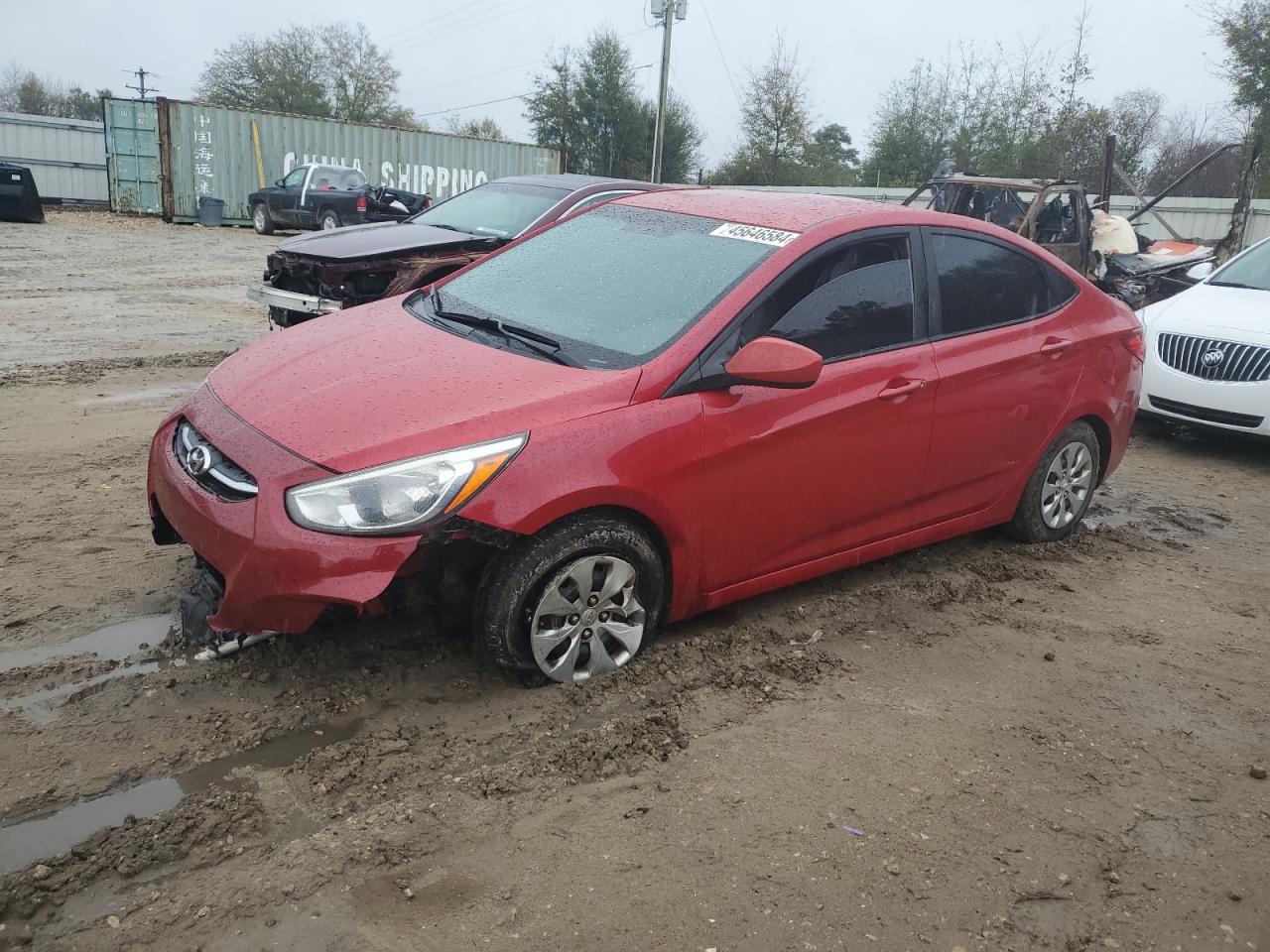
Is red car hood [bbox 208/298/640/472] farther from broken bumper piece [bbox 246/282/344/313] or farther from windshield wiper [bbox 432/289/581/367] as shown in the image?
broken bumper piece [bbox 246/282/344/313]

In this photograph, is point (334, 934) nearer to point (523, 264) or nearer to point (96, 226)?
point (523, 264)

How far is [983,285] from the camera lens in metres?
4.80

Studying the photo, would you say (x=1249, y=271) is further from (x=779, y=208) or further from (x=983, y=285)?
(x=779, y=208)

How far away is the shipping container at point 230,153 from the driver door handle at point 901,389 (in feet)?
86.8

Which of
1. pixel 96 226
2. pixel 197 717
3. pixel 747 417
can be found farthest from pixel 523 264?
pixel 96 226

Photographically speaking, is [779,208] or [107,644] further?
[779,208]

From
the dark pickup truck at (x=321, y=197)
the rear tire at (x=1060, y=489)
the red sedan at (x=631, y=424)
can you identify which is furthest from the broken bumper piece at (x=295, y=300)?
the dark pickup truck at (x=321, y=197)

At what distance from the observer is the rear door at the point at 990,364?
4.57 meters

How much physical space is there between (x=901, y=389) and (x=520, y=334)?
60.8 inches

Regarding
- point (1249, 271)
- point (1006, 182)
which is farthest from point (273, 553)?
point (1006, 182)

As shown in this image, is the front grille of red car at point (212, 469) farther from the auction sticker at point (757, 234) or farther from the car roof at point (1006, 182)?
the car roof at point (1006, 182)

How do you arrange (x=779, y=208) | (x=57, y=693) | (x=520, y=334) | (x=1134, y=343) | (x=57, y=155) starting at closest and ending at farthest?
(x=57, y=693)
(x=520, y=334)
(x=779, y=208)
(x=1134, y=343)
(x=57, y=155)

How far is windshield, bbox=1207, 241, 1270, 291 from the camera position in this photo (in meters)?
8.49

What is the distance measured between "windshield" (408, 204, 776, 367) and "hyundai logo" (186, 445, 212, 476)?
120 cm
